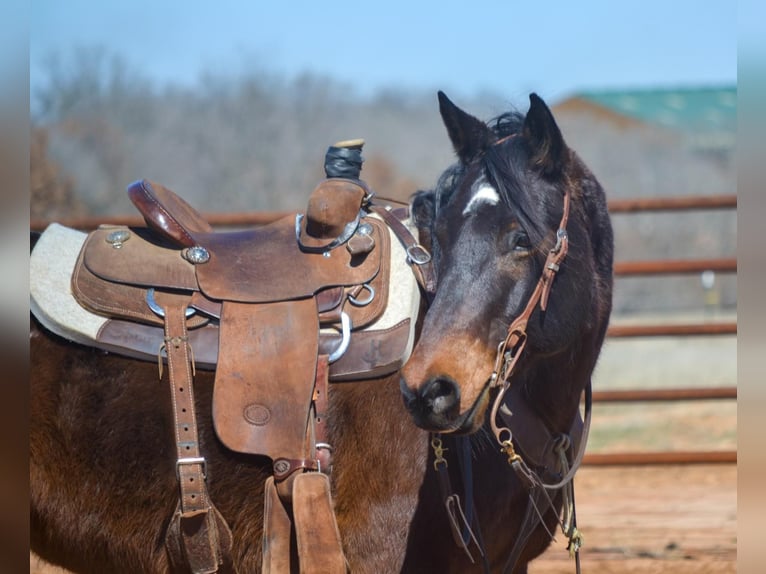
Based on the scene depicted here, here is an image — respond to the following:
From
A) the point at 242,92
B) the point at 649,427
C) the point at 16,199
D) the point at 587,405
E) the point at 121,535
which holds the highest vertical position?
the point at 242,92

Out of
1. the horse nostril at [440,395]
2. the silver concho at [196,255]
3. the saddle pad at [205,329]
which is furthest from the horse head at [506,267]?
the silver concho at [196,255]

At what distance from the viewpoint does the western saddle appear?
2230 mm

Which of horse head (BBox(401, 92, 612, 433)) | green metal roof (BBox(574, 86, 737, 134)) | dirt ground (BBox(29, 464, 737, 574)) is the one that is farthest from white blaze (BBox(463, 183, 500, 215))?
green metal roof (BBox(574, 86, 737, 134))

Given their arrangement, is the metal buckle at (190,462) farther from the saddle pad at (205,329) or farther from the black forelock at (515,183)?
the black forelock at (515,183)

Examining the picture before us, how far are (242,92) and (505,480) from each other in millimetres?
33856

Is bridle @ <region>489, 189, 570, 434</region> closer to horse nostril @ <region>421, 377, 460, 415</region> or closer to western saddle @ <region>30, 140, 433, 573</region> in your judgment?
horse nostril @ <region>421, 377, 460, 415</region>

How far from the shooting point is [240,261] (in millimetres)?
2438

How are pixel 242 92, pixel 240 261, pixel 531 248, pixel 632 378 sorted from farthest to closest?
pixel 242 92, pixel 632 378, pixel 240 261, pixel 531 248

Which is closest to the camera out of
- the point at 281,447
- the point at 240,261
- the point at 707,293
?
the point at 281,447

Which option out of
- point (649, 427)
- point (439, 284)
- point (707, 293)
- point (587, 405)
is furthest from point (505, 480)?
point (707, 293)

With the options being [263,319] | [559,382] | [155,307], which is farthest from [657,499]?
[155,307]

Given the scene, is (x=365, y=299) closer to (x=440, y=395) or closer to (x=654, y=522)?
(x=440, y=395)

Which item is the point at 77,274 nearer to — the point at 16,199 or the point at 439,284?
the point at 439,284

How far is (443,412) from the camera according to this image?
1.91 m
